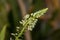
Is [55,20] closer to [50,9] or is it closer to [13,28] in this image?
[50,9]

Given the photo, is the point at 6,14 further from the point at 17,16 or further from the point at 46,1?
the point at 46,1

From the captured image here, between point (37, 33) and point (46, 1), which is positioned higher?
point (46, 1)

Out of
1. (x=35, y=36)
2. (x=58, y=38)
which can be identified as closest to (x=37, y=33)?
(x=35, y=36)

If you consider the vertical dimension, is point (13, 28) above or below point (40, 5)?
below

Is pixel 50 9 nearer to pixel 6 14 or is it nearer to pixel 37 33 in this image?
pixel 37 33

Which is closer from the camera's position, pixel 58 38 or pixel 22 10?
pixel 22 10

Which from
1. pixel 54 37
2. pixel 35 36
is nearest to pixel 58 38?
pixel 54 37

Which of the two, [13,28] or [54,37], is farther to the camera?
[54,37]

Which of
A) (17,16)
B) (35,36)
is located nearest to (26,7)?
Answer: (17,16)
